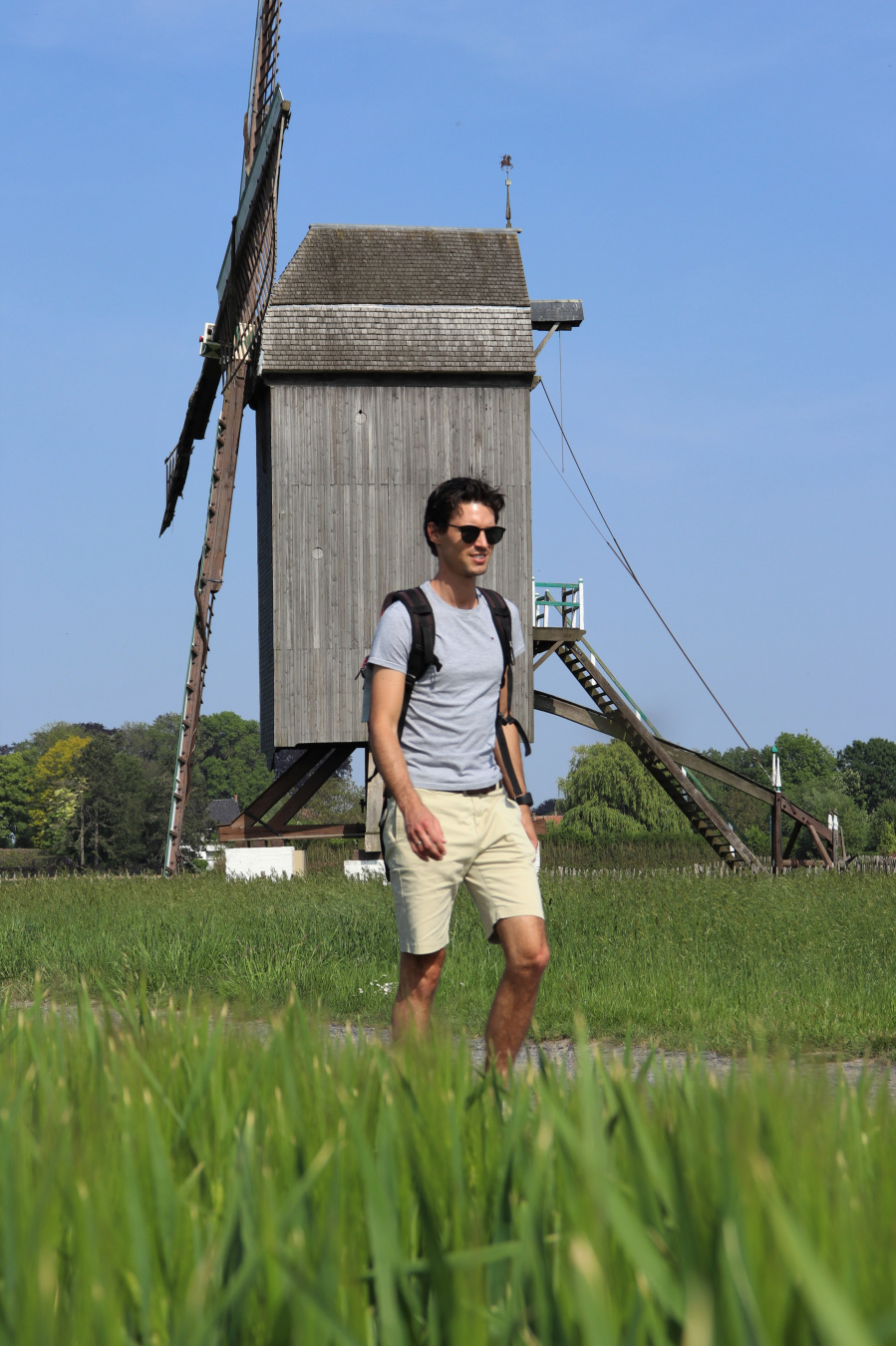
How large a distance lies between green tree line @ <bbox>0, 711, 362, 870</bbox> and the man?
2422 cm

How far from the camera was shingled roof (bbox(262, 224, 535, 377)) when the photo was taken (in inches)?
822

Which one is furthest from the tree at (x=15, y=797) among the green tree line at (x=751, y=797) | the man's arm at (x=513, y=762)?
the man's arm at (x=513, y=762)

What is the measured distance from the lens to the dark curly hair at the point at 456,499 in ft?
15.0

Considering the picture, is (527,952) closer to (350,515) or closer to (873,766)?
(350,515)

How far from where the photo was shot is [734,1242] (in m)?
0.98

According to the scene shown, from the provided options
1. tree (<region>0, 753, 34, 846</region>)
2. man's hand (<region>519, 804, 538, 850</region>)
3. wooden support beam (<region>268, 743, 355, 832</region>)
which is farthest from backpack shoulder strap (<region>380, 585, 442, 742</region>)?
tree (<region>0, 753, 34, 846</region>)

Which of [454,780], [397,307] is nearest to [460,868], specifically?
[454,780]

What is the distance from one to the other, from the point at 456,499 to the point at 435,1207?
3.32 m

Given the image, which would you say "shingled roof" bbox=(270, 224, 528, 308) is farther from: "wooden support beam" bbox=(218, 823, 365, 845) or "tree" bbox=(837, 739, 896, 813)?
"tree" bbox=(837, 739, 896, 813)

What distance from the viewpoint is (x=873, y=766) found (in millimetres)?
106250

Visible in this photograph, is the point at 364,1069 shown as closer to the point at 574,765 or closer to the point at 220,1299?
the point at 220,1299

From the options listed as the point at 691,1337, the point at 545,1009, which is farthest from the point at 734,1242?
the point at 545,1009

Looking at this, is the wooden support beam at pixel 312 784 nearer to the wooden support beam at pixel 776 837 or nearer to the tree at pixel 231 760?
the wooden support beam at pixel 776 837

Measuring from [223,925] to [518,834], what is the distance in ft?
19.5
